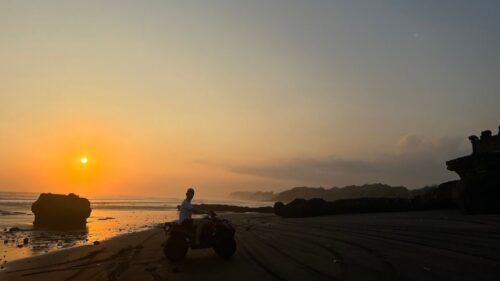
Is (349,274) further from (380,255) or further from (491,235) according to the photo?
(491,235)

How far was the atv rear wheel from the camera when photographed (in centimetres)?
1312

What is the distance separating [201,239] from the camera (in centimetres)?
1359

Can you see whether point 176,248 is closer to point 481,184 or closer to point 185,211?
point 185,211

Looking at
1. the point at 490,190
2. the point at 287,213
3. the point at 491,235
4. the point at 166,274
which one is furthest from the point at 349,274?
the point at 287,213

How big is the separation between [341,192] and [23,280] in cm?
14741

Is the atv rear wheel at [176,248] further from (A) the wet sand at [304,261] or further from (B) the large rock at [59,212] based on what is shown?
(B) the large rock at [59,212]

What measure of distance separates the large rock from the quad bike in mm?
22148

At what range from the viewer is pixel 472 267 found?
1039 cm

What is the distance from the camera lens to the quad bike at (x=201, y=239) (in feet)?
43.2

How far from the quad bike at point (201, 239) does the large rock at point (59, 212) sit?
72.7ft

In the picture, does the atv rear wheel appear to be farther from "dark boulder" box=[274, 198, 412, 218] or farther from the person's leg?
"dark boulder" box=[274, 198, 412, 218]

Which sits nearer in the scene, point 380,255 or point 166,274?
point 166,274

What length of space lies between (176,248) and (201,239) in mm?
809

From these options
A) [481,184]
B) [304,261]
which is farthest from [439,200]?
[304,261]
